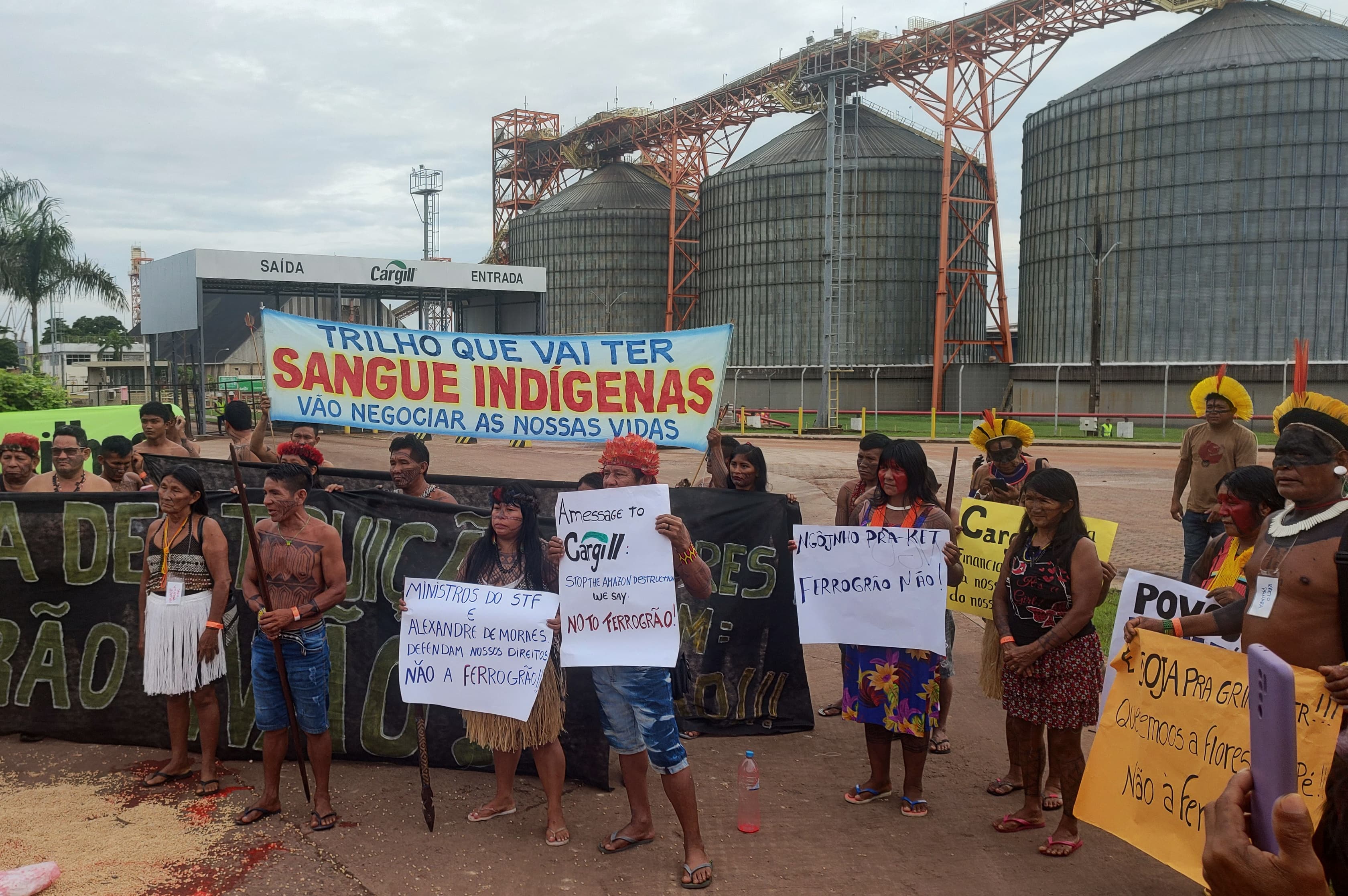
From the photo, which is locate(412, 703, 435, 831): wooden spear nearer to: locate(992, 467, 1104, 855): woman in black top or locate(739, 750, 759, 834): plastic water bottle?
locate(739, 750, 759, 834): plastic water bottle

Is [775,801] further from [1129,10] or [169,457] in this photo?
[1129,10]

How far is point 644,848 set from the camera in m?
4.91

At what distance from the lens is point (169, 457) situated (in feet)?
28.3

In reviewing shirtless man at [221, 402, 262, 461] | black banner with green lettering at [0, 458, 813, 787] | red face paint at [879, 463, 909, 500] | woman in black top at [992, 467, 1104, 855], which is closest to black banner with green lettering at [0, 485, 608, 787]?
black banner with green lettering at [0, 458, 813, 787]

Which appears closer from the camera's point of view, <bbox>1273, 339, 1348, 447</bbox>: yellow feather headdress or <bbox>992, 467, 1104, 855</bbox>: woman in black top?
<bbox>1273, 339, 1348, 447</bbox>: yellow feather headdress

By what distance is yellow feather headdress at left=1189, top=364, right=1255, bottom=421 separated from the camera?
27.2 ft

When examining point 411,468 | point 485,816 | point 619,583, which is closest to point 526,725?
point 485,816

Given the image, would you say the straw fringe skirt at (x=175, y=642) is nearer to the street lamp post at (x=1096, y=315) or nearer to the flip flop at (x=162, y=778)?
the flip flop at (x=162, y=778)

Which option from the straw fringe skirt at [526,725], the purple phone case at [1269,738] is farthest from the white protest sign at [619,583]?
the purple phone case at [1269,738]

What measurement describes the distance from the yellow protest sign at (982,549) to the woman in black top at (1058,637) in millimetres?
1685

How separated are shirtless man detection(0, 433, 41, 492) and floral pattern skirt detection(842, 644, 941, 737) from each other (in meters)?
6.48

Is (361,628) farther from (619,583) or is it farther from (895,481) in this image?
(895,481)

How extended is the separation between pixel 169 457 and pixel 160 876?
197 inches

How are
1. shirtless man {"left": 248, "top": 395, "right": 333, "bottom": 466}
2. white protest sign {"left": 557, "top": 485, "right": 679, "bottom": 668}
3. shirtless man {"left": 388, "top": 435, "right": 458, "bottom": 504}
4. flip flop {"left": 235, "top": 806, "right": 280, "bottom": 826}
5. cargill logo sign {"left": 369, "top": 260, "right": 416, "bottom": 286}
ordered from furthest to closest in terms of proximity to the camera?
cargill logo sign {"left": 369, "top": 260, "right": 416, "bottom": 286}, shirtless man {"left": 248, "top": 395, "right": 333, "bottom": 466}, shirtless man {"left": 388, "top": 435, "right": 458, "bottom": 504}, flip flop {"left": 235, "top": 806, "right": 280, "bottom": 826}, white protest sign {"left": 557, "top": 485, "right": 679, "bottom": 668}
